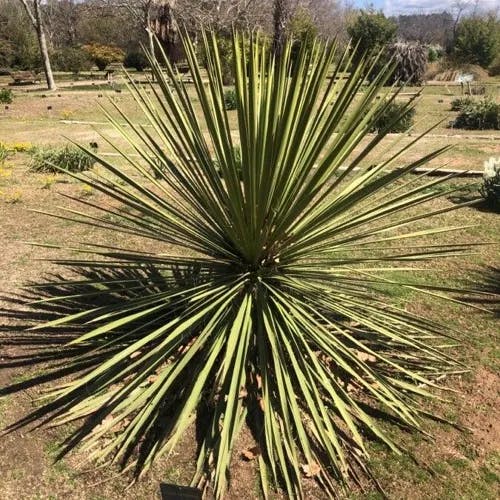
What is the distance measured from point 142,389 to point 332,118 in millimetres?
1859

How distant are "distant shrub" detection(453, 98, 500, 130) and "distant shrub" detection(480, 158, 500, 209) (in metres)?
7.62

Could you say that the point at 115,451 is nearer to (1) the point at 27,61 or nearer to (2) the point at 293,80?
(2) the point at 293,80

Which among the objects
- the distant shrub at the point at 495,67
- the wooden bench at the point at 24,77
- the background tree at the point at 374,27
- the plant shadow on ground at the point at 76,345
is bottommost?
the distant shrub at the point at 495,67

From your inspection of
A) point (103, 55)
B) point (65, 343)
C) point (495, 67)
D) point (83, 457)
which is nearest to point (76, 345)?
point (65, 343)

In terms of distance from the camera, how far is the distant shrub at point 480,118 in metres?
14.2

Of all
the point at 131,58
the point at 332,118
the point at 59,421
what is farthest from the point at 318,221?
the point at 131,58

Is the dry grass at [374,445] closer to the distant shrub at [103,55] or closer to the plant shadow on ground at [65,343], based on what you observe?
the plant shadow on ground at [65,343]

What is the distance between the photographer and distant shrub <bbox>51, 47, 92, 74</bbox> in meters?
31.8

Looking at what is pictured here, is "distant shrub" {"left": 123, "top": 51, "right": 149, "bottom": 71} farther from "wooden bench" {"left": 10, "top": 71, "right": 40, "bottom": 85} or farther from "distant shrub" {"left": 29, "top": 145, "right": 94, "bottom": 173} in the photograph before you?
"distant shrub" {"left": 29, "top": 145, "right": 94, "bottom": 173}

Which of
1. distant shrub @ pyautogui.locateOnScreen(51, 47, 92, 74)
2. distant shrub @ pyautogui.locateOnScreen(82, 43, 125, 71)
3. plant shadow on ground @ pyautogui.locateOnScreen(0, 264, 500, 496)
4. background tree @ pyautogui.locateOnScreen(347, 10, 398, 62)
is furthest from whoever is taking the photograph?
distant shrub @ pyautogui.locateOnScreen(82, 43, 125, 71)

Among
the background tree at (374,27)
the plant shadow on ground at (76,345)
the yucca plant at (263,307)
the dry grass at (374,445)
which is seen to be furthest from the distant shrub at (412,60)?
the yucca plant at (263,307)

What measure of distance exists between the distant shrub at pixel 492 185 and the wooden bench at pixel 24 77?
25746mm

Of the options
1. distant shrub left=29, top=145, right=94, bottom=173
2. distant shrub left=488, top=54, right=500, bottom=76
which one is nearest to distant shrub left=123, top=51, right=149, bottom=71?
distant shrub left=488, top=54, right=500, bottom=76

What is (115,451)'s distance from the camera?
279cm
